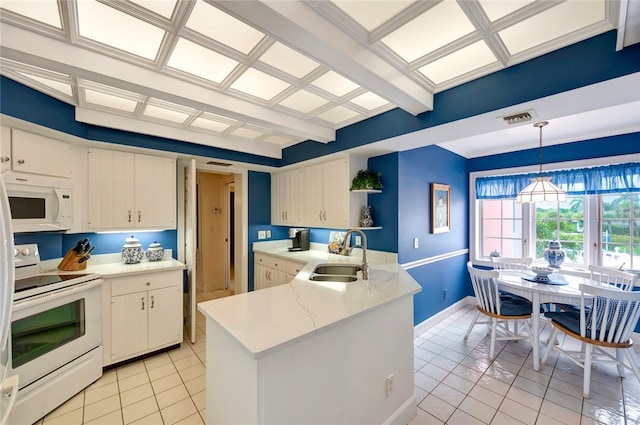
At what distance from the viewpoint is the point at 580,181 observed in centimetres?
331

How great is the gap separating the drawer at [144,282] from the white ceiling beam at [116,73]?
5.74 ft

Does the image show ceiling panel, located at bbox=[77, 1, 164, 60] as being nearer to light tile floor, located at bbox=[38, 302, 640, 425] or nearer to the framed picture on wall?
light tile floor, located at bbox=[38, 302, 640, 425]

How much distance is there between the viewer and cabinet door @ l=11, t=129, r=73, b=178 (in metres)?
2.03

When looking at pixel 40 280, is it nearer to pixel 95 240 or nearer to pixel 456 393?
pixel 95 240

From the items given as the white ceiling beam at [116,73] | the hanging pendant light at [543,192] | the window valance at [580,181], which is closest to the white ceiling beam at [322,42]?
the white ceiling beam at [116,73]

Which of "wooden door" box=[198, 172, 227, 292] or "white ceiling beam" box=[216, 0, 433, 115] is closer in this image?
"white ceiling beam" box=[216, 0, 433, 115]

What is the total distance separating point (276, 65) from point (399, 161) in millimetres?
1738

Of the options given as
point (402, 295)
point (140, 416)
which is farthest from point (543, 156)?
point (140, 416)

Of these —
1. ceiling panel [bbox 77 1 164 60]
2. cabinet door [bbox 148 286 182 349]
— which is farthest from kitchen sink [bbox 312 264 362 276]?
ceiling panel [bbox 77 1 164 60]

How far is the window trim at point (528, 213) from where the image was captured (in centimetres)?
317

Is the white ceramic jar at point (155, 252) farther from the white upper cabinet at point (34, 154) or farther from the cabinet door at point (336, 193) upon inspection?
the cabinet door at point (336, 193)

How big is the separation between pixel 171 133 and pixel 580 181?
4952mm

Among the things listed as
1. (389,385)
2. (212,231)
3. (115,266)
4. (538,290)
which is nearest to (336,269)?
(389,385)

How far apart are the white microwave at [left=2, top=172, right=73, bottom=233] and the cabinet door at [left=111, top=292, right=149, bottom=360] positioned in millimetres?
847
